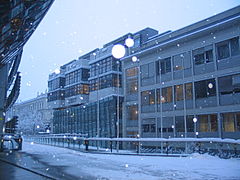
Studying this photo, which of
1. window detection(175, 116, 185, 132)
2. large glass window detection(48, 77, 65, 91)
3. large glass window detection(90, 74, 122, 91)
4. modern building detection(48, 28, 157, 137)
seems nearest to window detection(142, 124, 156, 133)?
modern building detection(48, 28, 157, 137)

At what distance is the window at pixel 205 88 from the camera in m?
25.9

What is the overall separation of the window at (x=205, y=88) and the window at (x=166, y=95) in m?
3.55

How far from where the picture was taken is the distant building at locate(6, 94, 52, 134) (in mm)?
95387

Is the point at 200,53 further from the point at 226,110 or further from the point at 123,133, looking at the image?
the point at 123,133

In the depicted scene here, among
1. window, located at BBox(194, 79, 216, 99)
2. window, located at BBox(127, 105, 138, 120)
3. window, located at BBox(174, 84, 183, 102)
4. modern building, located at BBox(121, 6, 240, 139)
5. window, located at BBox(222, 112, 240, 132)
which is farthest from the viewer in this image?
window, located at BBox(127, 105, 138, 120)

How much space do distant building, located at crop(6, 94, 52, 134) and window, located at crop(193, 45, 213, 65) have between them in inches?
2729

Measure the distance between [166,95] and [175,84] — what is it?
1842 mm

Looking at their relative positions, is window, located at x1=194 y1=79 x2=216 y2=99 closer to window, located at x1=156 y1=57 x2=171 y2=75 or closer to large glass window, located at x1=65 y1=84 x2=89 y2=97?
window, located at x1=156 y1=57 x2=171 y2=75

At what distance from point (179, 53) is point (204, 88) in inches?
204

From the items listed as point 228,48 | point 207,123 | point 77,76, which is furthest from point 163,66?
point 77,76

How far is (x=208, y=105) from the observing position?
25.9m

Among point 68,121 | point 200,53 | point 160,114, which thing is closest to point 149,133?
→ point 160,114

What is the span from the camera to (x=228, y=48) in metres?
24.7

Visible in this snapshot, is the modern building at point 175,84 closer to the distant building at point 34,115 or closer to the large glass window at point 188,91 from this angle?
the large glass window at point 188,91
